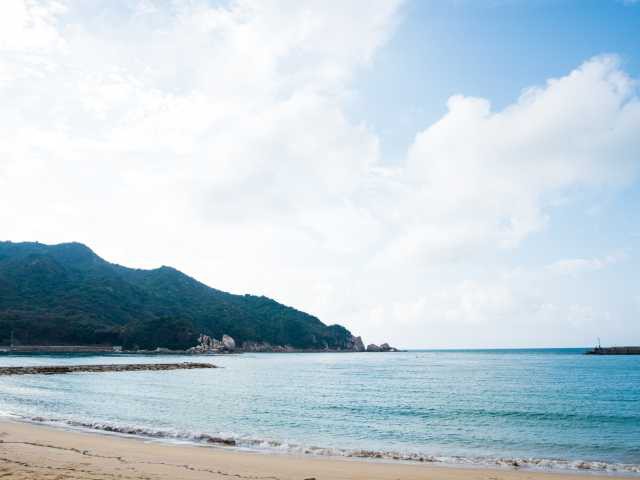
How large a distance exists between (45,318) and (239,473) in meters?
215

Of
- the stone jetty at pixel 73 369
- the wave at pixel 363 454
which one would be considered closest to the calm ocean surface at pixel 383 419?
the wave at pixel 363 454

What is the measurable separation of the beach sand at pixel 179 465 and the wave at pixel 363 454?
1.41m

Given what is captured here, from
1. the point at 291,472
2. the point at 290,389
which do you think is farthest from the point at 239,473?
the point at 290,389

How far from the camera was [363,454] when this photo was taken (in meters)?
23.2

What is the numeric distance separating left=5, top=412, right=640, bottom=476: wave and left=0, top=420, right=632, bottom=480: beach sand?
1.41 meters

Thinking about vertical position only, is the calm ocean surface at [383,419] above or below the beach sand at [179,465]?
below

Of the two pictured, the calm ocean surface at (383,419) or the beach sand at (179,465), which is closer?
the beach sand at (179,465)

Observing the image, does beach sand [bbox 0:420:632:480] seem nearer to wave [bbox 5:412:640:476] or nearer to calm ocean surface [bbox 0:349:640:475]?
wave [bbox 5:412:640:476]

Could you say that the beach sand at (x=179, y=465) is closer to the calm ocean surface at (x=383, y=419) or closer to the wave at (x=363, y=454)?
the wave at (x=363, y=454)

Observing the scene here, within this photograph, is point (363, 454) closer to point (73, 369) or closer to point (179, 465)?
point (179, 465)

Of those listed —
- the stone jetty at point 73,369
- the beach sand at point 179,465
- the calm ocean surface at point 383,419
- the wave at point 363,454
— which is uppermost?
the beach sand at point 179,465

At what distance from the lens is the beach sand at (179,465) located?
656 inches

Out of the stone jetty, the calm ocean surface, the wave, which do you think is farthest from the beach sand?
the stone jetty

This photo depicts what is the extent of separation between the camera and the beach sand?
1667 cm
